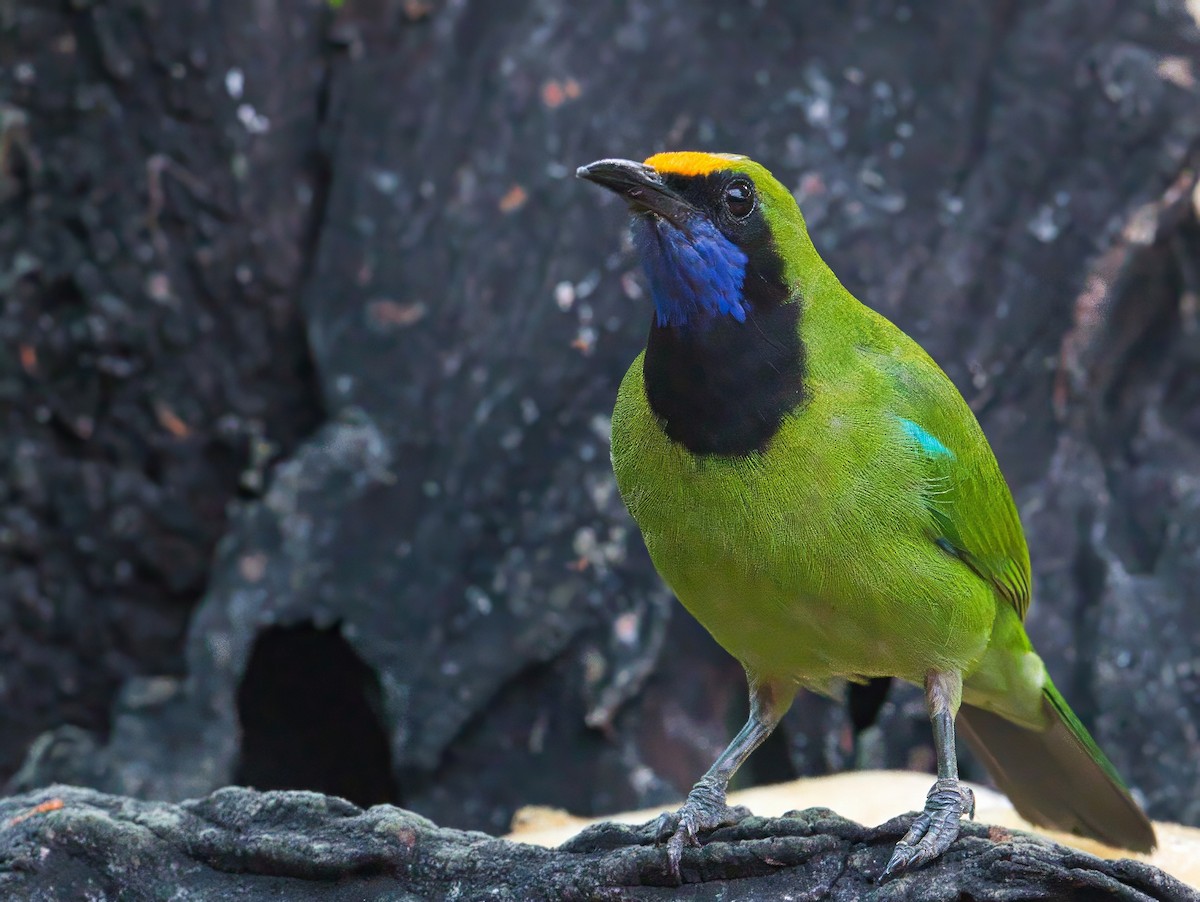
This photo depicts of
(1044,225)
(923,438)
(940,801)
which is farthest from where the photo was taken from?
(1044,225)

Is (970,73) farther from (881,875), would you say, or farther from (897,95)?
(881,875)

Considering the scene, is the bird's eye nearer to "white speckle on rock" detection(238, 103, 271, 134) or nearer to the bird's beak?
the bird's beak

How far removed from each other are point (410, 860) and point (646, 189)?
5.61 ft

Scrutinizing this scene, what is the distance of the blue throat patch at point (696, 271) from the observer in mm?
3432

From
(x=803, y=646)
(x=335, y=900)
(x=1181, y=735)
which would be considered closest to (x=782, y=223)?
(x=803, y=646)

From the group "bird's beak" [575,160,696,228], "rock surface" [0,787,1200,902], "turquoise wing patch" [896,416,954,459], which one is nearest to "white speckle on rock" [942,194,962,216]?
"turquoise wing patch" [896,416,954,459]

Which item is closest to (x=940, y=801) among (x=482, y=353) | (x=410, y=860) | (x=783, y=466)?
(x=783, y=466)

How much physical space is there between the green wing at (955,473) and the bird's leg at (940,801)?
0.34 m

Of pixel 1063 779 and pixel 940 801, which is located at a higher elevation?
pixel 940 801

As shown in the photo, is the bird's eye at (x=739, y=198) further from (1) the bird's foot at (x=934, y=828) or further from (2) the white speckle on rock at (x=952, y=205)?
(2) the white speckle on rock at (x=952, y=205)

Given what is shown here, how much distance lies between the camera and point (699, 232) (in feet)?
11.3

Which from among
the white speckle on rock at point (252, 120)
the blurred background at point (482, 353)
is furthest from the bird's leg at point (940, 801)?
the white speckle on rock at point (252, 120)

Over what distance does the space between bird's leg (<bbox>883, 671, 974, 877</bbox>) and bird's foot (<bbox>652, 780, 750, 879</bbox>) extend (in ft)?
1.58

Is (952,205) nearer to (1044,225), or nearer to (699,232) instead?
(1044,225)
